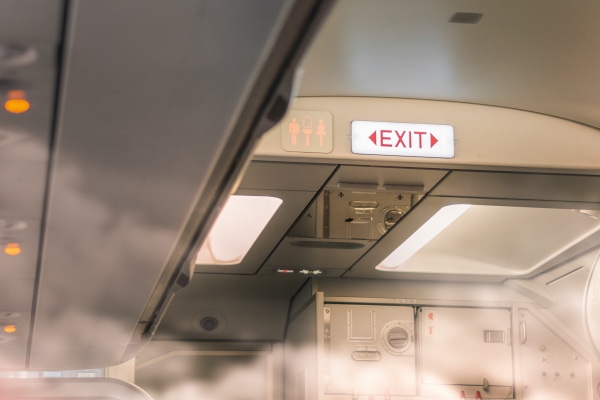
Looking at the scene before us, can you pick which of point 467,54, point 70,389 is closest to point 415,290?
point 467,54

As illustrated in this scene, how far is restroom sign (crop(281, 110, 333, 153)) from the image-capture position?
5359 millimetres

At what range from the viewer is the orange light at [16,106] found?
5.29 feet

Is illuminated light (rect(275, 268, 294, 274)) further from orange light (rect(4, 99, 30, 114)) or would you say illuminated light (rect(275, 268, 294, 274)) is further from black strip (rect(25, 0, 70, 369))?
orange light (rect(4, 99, 30, 114))

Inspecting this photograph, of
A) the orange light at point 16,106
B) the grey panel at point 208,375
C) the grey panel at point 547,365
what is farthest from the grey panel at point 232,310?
the orange light at point 16,106

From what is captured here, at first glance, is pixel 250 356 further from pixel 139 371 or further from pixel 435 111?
pixel 435 111

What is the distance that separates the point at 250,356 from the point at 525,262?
2703mm

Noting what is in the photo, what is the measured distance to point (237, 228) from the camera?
6.86 metres

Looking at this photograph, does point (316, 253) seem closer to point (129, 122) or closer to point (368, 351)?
point (368, 351)

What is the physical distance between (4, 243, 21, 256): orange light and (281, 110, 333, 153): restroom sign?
2.92 meters

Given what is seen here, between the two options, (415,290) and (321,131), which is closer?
(321,131)

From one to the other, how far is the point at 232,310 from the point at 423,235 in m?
2.30

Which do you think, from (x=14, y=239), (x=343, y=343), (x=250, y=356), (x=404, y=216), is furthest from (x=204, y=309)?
(x=14, y=239)

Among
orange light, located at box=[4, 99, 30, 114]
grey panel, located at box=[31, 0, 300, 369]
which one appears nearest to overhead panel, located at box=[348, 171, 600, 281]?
grey panel, located at box=[31, 0, 300, 369]

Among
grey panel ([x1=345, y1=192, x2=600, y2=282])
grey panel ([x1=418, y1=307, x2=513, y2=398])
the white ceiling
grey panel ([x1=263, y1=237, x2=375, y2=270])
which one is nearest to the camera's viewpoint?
A: the white ceiling
